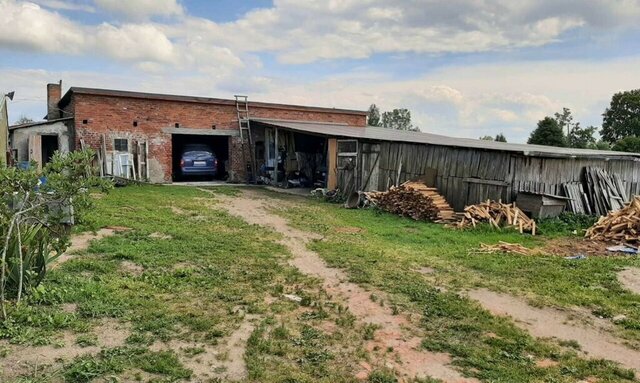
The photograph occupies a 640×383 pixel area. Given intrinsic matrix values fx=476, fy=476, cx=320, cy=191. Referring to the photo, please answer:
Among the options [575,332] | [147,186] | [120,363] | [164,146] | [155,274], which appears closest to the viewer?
[120,363]

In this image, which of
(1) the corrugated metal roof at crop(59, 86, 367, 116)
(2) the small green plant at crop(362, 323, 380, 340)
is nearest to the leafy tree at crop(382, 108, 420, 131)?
(1) the corrugated metal roof at crop(59, 86, 367, 116)

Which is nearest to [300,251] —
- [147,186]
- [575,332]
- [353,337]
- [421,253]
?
[421,253]

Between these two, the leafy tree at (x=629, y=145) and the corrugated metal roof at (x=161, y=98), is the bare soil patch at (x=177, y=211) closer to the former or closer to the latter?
the corrugated metal roof at (x=161, y=98)

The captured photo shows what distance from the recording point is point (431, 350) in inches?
186

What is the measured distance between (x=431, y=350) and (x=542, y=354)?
1.08 meters

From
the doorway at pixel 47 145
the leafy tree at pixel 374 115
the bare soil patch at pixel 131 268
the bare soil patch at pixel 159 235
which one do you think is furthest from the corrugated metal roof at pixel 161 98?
the leafy tree at pixel 374 115

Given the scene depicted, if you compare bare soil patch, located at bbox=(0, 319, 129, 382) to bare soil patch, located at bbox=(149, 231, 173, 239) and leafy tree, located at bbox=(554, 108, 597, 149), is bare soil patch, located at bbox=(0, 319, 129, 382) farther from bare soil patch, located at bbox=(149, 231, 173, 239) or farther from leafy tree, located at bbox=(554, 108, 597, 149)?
leafy tree, located at bbox=(554, 108, 597, 149)

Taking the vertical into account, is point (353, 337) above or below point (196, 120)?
below

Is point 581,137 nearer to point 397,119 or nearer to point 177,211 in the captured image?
point 397,119

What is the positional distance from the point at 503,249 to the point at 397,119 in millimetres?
65121

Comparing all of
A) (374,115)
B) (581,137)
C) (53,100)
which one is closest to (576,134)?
(581,137)

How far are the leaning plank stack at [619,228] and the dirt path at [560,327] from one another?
19.9 feet

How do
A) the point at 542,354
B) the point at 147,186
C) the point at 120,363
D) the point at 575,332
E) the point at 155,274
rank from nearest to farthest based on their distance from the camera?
1. the point at 120,363
2. the point at 542,354
3. the point at 575,332
4. the point at 155,274
5. the point at 147,186

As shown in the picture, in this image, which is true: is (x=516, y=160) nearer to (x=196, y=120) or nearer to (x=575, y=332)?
(x=575, y=332)
